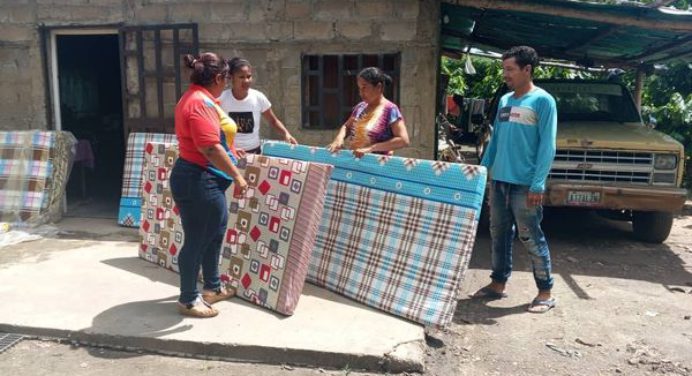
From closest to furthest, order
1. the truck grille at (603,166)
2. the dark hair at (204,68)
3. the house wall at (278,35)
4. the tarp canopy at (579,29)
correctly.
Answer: the dark hair at (204,68), the tarp canopy at (579,29), the truck grille at (603,166), the house wall at (278,35)

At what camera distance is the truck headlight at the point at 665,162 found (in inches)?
247

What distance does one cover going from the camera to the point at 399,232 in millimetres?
4328

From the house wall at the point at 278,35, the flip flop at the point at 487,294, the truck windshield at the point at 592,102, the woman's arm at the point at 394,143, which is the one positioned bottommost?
the flip flop at the point at 487,294

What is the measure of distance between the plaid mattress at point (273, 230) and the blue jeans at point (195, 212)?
38 cm

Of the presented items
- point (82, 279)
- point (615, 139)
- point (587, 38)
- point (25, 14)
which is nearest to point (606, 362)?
point (615, 139)

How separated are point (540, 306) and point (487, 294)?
0.49 m

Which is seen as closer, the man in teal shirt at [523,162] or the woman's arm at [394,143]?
the man in teal shirt at [523,162]

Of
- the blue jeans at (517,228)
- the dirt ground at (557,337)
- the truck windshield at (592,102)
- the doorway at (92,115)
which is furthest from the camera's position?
the doorway at (92,115)

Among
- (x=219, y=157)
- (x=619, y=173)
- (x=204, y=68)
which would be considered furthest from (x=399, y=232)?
(x=619, y=173)

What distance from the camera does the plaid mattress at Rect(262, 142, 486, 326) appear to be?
4047 millimetres

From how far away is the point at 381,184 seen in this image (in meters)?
4.46

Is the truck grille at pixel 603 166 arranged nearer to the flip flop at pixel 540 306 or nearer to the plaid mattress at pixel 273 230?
the flip flop at pixel 540 306

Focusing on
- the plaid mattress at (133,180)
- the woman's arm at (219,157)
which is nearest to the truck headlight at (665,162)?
the woman's arm at (219,157)

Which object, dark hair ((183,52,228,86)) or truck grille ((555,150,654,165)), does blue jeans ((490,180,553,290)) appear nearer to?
truck grille ((555,150,654,165))
